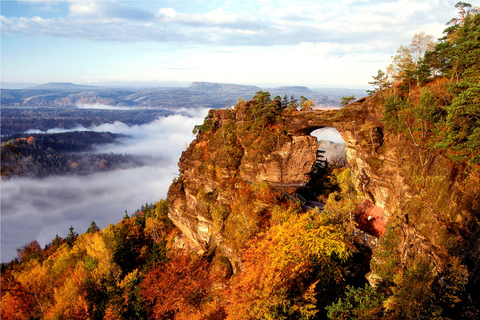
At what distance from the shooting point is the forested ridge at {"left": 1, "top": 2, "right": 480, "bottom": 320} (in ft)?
70.4

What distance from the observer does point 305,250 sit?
25.9 meters

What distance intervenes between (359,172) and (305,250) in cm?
1269

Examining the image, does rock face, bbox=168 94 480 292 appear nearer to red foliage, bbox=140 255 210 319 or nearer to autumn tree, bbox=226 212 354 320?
red foliage, bbox=140 255 210 319

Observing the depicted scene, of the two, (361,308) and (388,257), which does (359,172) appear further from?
(361,308)

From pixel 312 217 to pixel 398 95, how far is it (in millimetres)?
16590

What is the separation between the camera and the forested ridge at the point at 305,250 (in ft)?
70.4

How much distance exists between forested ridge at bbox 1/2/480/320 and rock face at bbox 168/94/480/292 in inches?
13.5

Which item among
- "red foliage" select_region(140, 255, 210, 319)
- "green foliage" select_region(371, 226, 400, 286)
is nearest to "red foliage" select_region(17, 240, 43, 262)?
"red foliage" select_region(140, 255, 210, 319)

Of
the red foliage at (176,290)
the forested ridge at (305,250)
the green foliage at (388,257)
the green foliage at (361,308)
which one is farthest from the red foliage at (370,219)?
the red foliage at (176,290)

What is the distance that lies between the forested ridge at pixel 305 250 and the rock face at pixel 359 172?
1.12 feet

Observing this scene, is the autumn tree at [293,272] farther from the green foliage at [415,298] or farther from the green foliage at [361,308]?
the green foliage at [415,298]

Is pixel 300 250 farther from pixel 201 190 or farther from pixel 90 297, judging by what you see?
pixel 90 297

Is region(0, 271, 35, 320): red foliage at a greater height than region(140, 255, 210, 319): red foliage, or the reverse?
region(140, 255, 210, 319): red foliage

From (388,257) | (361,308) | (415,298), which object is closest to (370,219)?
(388,257)
